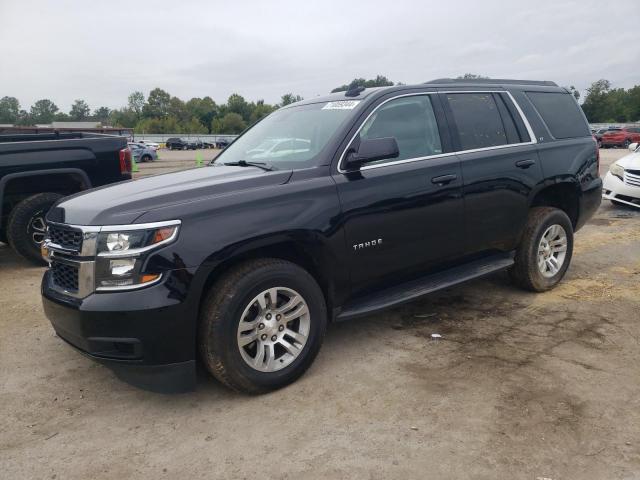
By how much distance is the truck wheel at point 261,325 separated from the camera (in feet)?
9.63

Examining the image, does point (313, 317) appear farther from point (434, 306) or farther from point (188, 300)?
point (434, 306)

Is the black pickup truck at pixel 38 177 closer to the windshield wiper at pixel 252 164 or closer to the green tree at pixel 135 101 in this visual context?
the windshield wiper at pixel 252 164

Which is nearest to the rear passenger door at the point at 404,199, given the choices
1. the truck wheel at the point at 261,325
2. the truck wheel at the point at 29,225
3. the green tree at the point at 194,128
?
the truck wheel at the point at 261,325

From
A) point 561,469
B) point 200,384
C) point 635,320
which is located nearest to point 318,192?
point 200,384

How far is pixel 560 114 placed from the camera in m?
5.09

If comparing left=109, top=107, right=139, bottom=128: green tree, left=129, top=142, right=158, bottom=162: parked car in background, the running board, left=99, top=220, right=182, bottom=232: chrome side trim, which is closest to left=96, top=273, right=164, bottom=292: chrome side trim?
left=99, top=220, right=182, bottom=232: chrome side trim

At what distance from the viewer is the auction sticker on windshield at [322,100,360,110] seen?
12.5 feet

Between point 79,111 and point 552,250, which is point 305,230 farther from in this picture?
point 79,111

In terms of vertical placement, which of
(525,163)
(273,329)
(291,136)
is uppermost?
(291,136)

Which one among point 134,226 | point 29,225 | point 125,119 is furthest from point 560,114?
point 125,119

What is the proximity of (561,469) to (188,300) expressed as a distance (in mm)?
2044

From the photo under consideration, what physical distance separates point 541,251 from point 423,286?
161 centimetres

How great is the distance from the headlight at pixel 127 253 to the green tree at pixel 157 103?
12681 cm

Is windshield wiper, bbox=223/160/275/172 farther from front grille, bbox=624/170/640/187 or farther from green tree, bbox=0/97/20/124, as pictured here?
green tree, bbox=0/97/20/124
